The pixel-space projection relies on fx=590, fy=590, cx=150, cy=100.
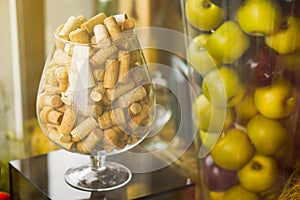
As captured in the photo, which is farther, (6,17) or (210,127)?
(6,17)

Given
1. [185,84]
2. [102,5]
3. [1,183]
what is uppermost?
[102,5]

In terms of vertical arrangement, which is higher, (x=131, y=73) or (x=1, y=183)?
(x=131, y=73)

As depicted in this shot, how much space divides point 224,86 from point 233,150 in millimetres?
79

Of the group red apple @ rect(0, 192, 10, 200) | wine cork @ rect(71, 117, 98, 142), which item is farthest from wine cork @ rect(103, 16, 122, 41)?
red apple @ rect(0, 192, 10, 200)

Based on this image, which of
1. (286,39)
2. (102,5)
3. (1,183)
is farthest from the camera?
(102,5)

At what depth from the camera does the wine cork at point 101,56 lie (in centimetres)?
68

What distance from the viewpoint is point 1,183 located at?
928mm

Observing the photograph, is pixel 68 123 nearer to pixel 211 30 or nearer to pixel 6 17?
pixel 211 30

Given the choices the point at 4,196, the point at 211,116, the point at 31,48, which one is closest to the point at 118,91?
the point at 211,116

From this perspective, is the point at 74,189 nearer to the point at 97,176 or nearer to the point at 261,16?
the point at 97,176

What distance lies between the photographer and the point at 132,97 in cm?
70

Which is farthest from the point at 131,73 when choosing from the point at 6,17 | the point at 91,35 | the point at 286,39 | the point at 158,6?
the point at 6,17

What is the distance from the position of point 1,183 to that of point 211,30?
17.5 inches

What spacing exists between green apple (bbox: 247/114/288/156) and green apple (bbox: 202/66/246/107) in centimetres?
3
